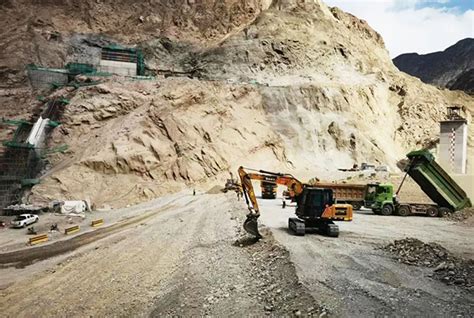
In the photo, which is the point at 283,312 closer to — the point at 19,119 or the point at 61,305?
the point at 61,305

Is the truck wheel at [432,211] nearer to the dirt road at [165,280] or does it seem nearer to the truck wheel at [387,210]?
the truck wheel at [387,210]

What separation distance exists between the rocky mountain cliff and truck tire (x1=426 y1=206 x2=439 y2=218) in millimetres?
13243

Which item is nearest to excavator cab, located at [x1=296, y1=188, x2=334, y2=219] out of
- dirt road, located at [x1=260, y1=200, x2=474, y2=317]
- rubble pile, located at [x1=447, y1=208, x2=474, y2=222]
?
dirt road, located at [x1=260, y1=200, x2=474, y2=317]

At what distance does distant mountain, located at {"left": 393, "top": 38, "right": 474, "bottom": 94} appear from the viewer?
84188mm

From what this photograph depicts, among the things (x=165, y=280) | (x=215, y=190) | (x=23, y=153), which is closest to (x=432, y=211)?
(x=215, y=190)

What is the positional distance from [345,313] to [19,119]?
3569 centimetres

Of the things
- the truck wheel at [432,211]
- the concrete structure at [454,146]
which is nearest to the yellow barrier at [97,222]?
the truck wheel at [432,211]

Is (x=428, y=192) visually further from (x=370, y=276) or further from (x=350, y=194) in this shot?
(x=370, y=276)

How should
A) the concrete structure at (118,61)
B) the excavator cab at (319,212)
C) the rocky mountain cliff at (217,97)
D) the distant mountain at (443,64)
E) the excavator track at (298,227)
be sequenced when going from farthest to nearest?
the distant mountain at (443,64), the concrete structure at (118,61), the rocky mountain cliff at (217,97), the excavator cab at (319,212), the excavator track at (298,227)

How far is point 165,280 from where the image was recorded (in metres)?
9.54

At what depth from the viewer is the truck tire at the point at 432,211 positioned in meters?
21.0

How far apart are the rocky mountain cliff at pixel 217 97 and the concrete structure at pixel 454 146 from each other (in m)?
5.04

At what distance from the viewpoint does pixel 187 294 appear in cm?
827

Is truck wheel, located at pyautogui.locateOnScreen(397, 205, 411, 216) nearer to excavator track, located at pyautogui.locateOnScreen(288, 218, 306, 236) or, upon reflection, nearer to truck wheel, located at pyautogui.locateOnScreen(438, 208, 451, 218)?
truck wheel, located at pyautogui.locateOnScreen(438, 208, 451, 218)
